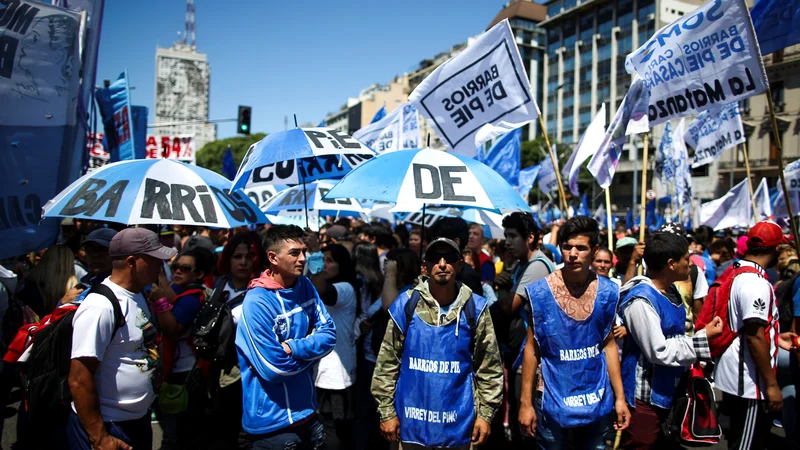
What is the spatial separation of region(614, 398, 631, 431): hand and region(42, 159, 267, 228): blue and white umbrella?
281 cm

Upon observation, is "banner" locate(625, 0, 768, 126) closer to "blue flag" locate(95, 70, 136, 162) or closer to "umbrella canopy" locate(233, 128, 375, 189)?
"umbrella canopy" locate(233, 128, 375, 189)

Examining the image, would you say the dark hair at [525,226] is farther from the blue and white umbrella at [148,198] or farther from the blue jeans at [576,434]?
the blue and white umbrella at [148,198]

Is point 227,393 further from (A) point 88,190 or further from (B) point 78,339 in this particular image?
(A) point 88,190

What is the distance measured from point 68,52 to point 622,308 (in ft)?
14.7

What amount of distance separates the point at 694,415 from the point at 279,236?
283cm

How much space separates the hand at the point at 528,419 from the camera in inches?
126

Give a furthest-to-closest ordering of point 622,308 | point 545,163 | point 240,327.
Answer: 1. point 545,163
2. point 622,308
3. point 240,327

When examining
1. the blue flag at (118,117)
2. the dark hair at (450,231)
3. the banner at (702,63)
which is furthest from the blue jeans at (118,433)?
the blue flag at (118,117)

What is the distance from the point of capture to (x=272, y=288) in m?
3.27

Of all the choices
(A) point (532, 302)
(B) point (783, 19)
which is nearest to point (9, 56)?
(A) point (532, 302)

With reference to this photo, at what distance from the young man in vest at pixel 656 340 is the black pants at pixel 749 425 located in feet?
2.11

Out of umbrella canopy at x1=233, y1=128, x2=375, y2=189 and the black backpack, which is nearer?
the black backpack

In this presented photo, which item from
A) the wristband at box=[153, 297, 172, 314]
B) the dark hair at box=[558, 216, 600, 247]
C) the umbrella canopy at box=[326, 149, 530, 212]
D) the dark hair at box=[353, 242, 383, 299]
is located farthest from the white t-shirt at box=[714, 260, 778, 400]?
the wristband at box=[153, 297, 172, 314]

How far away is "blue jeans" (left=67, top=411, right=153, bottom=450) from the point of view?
2.81 metres
